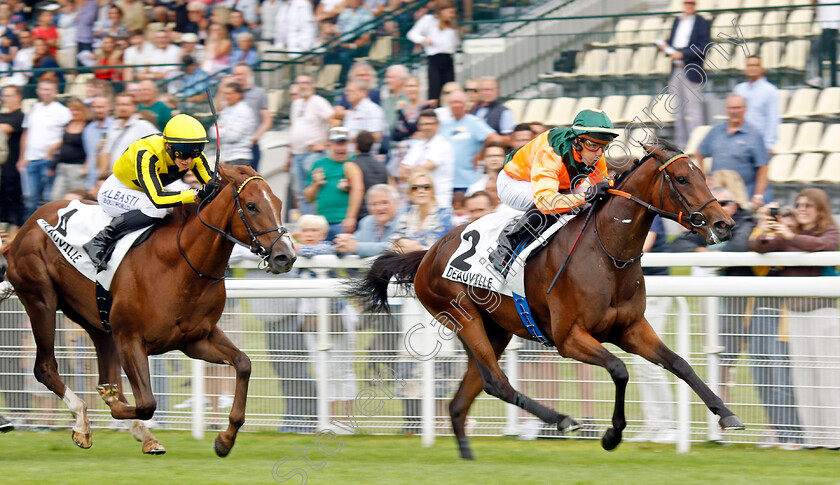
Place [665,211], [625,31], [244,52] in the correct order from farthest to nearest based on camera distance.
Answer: [244,52] → [625,31] → [665,211]

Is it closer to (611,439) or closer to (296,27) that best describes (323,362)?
(611,439)

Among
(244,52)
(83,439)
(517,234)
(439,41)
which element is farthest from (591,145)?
(244,52)

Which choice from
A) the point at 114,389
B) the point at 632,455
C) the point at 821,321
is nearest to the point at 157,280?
the point at 114,389

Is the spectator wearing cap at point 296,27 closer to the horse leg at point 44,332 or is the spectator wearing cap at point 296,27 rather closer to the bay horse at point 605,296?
the horse leg at point 44,332

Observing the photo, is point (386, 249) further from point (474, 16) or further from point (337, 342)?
point (474, 16)

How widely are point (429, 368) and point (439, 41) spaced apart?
4646 mm

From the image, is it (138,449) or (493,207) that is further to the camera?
(493,207)

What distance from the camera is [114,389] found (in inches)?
237

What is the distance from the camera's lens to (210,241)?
5598 mm

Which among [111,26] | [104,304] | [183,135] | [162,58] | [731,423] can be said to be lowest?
[731,423]

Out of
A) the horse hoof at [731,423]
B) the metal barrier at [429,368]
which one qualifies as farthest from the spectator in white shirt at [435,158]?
the horse hoof at [731,423]

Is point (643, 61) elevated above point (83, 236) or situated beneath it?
elevated above

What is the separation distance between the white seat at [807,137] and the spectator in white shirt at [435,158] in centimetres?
306

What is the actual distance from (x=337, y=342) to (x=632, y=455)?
186 cm
